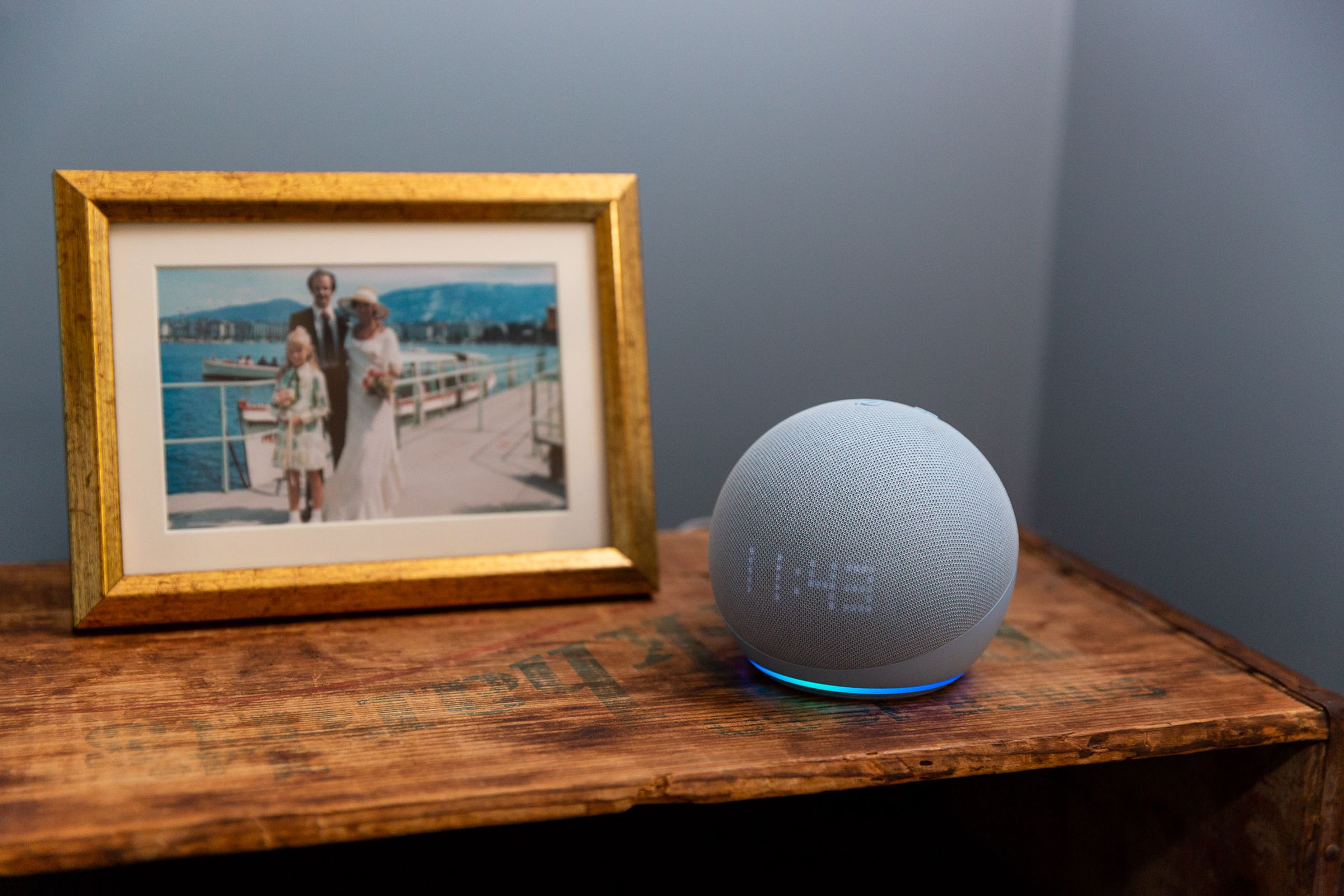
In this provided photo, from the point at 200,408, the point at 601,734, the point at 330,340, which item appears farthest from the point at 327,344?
the point at 601,734

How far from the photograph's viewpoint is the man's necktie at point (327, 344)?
0.81 meters

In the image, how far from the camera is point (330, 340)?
808 millimetres

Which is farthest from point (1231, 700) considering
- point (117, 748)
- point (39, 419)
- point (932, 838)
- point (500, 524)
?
point (39, 419)

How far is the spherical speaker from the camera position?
23.2 inches

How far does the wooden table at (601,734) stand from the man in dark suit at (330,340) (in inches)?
6.3

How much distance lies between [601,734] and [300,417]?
393mm

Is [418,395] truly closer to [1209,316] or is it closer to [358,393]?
[358,393]

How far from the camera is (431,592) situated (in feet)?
2.64

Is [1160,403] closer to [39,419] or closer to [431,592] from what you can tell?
[431,592]

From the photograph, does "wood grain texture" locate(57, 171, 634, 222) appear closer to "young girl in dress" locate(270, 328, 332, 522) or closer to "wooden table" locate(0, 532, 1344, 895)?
"young girl in dress" locate(270, 328, 332, 522)

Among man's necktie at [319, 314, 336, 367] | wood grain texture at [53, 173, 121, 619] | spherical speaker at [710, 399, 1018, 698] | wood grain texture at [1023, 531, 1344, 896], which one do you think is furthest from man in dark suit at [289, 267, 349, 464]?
wood grain texture at [1023, 531, 1344, 896]

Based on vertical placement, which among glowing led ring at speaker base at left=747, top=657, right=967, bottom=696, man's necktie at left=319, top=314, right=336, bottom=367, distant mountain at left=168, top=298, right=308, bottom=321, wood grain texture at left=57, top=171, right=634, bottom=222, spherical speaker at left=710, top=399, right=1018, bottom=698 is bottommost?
glowing led ring at speaker base at left=747, top=657, right=967, bottom=696

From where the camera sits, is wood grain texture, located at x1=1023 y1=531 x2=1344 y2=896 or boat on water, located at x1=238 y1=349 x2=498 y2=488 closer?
wood grain texture, located at x1=1023 y1=531 x2=1344 y2=896

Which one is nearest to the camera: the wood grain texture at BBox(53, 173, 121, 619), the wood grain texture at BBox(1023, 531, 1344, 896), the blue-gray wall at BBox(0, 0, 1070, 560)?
the wood grain texture at BBox(1023, 531, 1344, 896)
